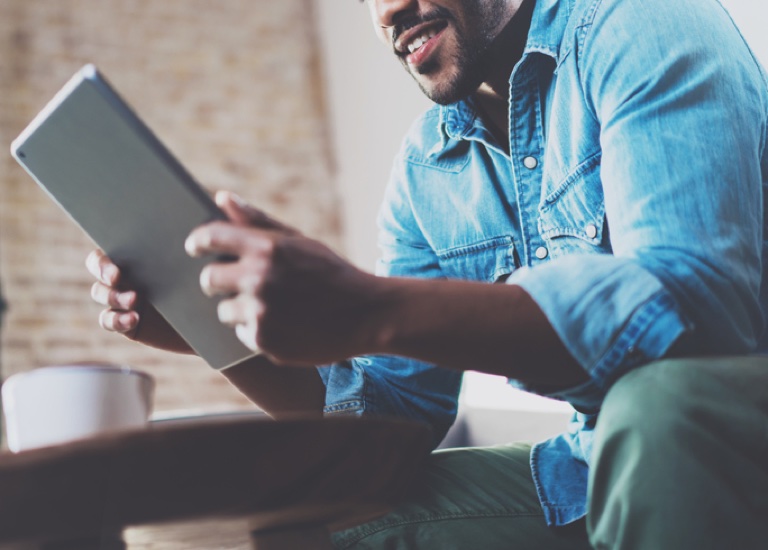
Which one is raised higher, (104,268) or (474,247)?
(104,268)

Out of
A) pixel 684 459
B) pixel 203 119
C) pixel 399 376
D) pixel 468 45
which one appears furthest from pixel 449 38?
pixel 203 119

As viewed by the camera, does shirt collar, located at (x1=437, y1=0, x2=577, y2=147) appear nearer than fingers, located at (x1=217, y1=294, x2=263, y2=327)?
No

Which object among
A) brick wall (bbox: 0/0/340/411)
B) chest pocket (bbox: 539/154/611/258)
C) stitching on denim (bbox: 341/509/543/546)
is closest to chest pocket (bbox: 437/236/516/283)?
chest pocket (bbox: 539/154/611/258)

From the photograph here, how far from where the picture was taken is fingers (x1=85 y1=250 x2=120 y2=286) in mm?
878

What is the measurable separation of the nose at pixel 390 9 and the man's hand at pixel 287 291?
0.68 meters

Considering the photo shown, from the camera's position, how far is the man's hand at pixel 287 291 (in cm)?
60

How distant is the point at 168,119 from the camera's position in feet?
11.4

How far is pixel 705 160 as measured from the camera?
2.40 feet

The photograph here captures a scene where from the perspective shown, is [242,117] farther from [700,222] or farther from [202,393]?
[700,222]

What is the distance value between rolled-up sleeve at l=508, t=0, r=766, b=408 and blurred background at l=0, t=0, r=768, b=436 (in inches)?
79.6

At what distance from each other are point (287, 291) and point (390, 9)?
750mm

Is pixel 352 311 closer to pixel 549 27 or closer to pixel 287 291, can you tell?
pixel 287 291

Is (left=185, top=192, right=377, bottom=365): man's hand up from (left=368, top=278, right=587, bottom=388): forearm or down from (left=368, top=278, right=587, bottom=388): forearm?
up

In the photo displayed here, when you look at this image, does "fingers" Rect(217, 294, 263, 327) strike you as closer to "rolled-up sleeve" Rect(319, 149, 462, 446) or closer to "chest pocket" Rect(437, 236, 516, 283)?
"rolled-up sleeve" Rect(319, 149, 462, 446)
